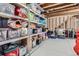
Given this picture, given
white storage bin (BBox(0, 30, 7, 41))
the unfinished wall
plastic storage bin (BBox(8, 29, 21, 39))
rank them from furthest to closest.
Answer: the unfinished wall < plastic storage bin (BBox(8, 29, 21, 39)) < white storage bin (BBox(0, 30, 7, 41))

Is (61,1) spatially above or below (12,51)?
above

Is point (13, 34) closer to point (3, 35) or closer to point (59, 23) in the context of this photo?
point (3, 35)

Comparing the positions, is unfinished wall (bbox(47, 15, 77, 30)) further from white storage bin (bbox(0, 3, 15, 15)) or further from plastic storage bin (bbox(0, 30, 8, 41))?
plastic storage bin (bbox(0, 30, 8, 41))

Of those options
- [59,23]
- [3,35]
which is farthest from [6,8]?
[59,23]

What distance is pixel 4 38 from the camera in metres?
1.56

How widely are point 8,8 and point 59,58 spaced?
36.7 inches

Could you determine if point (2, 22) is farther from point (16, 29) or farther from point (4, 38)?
point (16, 29)

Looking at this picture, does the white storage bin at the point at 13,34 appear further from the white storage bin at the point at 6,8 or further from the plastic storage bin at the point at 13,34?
the white storage bin at the point at 6,8

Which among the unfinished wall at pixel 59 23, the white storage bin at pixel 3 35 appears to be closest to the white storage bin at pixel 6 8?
the white storage bin at pixel 3 35

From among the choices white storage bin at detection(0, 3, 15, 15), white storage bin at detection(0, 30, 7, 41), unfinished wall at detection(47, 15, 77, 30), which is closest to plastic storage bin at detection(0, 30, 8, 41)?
white storage bin at detection(0, 30, 7, 41)

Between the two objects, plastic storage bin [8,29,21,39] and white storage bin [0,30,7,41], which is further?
plastic storage bin [8,29,21,39]

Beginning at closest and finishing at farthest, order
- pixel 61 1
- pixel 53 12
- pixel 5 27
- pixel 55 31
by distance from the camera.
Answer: pixel 5 27 → pixel 61 1 → pixel 53 12 → pixel 55 31

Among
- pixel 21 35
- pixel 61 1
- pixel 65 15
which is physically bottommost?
pixel 21 35

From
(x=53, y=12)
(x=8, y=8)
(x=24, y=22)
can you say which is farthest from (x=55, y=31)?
(x=8, y=8)
